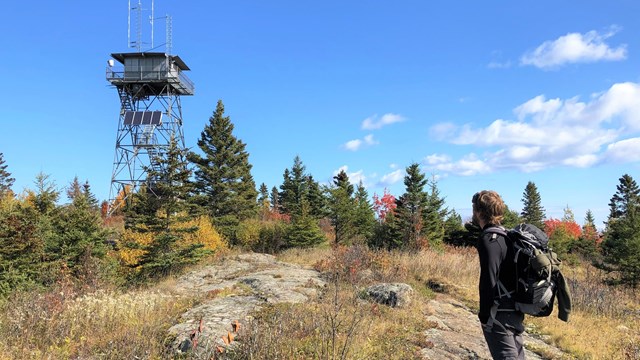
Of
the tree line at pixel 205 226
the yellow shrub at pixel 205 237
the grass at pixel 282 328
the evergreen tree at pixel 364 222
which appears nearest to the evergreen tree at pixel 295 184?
the tree line at pixel 205 226

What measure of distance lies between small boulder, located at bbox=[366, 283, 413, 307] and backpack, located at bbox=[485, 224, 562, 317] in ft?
15.8

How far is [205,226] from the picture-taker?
22.1 metres

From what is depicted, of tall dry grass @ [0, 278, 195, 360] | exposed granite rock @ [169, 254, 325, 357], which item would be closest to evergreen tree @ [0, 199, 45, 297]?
exposed granite rock @ [169, 254, 325, 357]

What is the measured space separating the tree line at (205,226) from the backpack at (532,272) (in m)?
0.64

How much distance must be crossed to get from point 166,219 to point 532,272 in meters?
15.0

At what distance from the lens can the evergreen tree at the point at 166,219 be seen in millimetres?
15953

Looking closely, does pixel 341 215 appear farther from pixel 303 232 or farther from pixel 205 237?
pixel 205 237

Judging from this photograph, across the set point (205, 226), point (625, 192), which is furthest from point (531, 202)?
point (205, 226)

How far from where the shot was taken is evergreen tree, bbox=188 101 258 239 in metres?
28.3

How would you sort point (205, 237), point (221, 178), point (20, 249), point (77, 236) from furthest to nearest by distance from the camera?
point (221, 178) → point (205, 237) → point (77, 236) → point (20, 249)

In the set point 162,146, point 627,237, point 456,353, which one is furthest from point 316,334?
point 162,146

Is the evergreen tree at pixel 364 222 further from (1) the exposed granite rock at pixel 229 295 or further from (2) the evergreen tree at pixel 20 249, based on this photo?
(2) the evergreen tree at pixel 20 249

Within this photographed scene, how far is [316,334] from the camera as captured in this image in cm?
539

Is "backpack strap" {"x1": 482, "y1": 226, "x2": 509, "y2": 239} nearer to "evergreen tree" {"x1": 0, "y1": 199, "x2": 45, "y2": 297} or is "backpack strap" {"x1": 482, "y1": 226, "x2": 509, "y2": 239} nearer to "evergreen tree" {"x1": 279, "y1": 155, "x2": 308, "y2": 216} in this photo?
"evergreen tree" {"x1": 0, "y1": 199, "x2": 45, "y2": 297}
